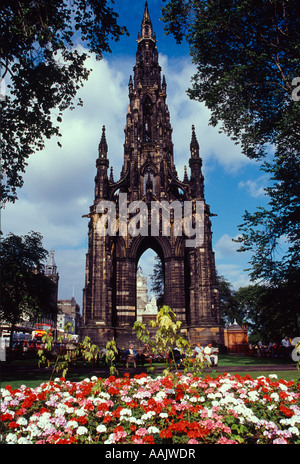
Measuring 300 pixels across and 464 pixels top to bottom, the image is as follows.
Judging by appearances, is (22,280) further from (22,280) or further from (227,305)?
(227,305)

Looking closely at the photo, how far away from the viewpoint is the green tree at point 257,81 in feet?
46.2

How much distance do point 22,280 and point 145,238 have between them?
12287 mm

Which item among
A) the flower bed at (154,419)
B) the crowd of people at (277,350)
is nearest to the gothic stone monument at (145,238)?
the crowd of people at (277,350)

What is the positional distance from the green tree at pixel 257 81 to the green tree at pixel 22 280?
1381cm

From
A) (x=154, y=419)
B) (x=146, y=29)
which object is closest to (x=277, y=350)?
(x=154, y=419)

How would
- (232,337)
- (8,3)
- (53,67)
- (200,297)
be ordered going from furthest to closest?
(232,337)
(200,297)
(53,67)
(8,3)

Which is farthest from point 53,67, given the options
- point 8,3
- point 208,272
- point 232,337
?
point 232,337

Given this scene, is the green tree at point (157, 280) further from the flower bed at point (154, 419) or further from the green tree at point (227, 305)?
the flower bed at point (154, 419)

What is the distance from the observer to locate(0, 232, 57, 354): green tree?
69.4 ft

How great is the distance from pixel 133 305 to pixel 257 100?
19232mm

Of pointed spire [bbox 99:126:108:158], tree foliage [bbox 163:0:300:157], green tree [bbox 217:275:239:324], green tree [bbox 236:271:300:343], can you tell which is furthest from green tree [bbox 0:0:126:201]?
green tree [bbox 217:275:239:324]
